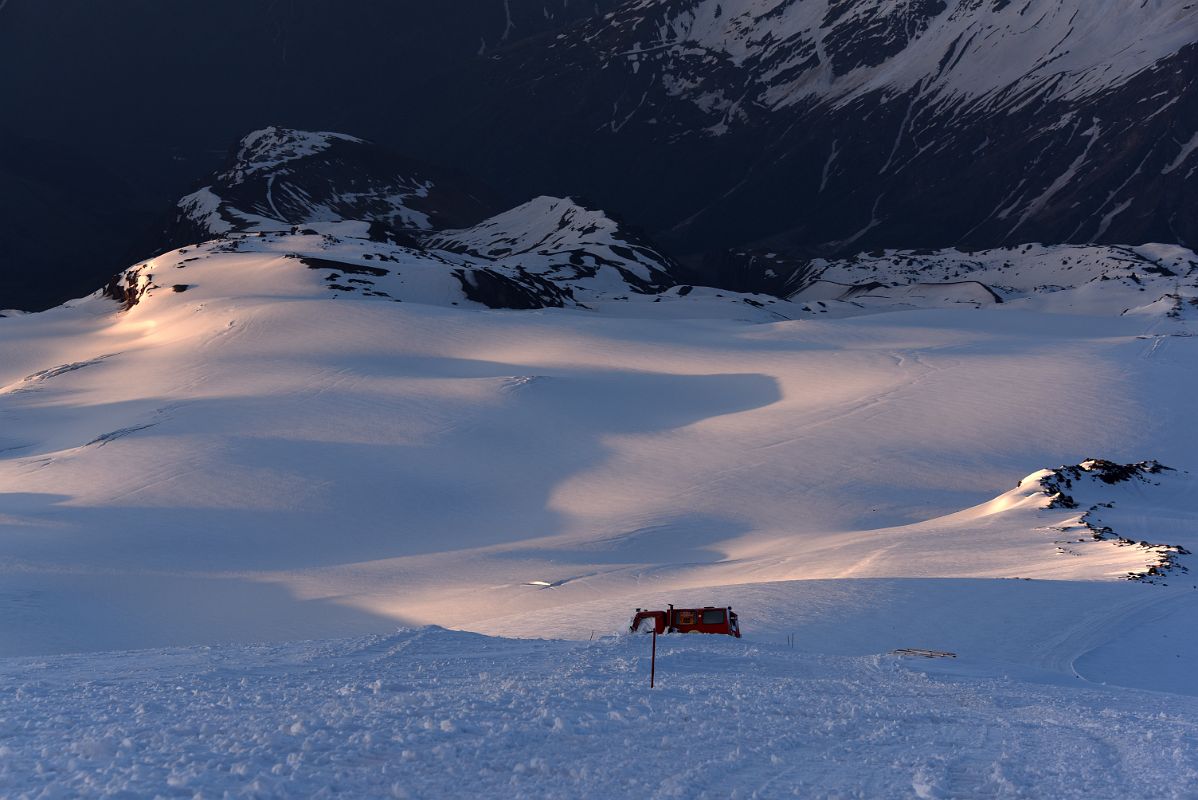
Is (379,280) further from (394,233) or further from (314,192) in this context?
(314,192)

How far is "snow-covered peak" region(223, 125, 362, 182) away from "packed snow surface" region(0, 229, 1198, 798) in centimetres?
9567

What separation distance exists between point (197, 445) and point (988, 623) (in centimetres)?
2692

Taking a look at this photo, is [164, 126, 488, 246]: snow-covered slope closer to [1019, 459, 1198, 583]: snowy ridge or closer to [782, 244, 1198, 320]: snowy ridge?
[782, 244, 1198, 320]: snowy ridge

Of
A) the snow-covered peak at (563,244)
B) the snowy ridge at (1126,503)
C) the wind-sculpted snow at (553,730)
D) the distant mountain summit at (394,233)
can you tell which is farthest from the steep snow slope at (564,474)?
the snow-covered peak at (563,244)

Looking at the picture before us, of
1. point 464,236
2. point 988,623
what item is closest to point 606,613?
point 988,623

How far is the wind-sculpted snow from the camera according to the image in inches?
389

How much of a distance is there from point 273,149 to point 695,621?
168567 mm

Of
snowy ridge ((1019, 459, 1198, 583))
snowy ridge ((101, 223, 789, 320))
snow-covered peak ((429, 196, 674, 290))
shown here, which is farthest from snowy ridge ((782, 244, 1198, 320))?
snowy ridge ((1019, 459, 1198, 583))

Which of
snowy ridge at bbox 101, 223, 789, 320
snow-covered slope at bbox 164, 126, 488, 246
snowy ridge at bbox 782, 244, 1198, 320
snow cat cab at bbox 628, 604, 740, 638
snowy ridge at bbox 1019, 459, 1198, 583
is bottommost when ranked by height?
snow cat cab at bbox 628, 604, 740, 638

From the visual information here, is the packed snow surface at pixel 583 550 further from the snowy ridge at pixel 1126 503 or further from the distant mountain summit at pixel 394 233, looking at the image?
the distant mountain summit at pixel 394 233

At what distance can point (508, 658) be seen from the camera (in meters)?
15.2

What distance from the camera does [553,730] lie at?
11.1 m

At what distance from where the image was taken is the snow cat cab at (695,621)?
18.1 metres

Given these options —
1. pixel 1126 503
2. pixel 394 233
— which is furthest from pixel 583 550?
pixel 394 233
